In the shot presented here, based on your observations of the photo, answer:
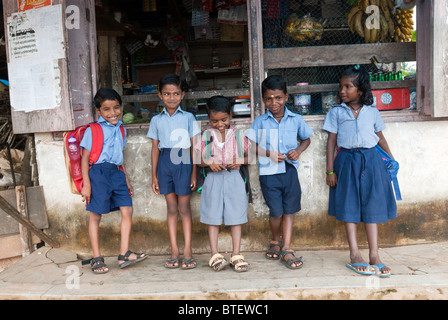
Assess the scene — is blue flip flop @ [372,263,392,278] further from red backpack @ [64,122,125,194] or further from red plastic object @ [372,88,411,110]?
red backpack @ [64,122,125,194]

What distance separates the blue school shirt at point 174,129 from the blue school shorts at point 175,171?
0.19 feet

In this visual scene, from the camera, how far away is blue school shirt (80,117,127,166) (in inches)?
114

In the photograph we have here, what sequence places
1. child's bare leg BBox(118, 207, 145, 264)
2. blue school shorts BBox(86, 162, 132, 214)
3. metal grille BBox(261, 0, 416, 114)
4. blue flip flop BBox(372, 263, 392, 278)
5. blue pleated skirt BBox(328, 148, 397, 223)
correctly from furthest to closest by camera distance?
metal grille BBox(261, 0, 416, 114), child's bare leg BBox(118, 207, 145, 264), blue school shorts BBox(86, 162, 132, 214), blue pleated skirt BBox(328, 148, 397, 223), blue flip flop BBox(372, 263, 392, 278)

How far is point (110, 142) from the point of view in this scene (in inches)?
117

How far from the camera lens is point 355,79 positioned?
2.84 metres

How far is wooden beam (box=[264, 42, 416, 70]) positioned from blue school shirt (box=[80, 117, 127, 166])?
1.46m

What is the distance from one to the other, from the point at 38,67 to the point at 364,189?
2925 mm

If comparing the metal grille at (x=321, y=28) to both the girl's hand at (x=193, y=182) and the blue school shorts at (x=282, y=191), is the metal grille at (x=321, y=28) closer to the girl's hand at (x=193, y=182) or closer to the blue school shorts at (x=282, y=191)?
the blue school shorts at (x=282, y=191)

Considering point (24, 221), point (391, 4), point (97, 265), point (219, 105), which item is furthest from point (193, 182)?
point (391, 4)

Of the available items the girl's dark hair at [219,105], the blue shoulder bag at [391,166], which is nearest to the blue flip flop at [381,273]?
the blue shoulder bag at [391,166]

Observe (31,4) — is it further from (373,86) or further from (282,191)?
(373,86)

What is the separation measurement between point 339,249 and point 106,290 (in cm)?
205

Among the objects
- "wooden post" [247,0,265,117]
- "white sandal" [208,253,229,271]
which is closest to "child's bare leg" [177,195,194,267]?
"white sandal" [208,253,229,271]
